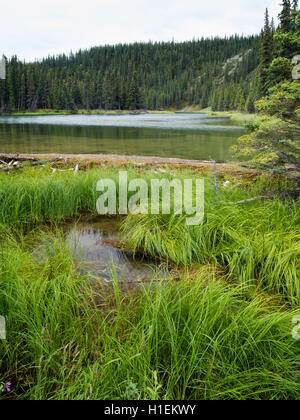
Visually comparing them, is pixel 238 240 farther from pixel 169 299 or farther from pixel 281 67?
pixel 281 67

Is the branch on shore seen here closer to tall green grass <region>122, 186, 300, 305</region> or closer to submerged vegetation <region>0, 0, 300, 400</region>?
submerged vegetation <region>0, 0, 300, 400</region>

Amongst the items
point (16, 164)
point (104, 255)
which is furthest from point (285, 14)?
point (104, 255)

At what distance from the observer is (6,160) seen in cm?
1066

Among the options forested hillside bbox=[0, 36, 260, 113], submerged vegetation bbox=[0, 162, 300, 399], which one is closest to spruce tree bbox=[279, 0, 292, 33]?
submerged vegetation bbox=[0, 162, 300, 399]

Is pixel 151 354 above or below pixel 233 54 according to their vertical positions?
below

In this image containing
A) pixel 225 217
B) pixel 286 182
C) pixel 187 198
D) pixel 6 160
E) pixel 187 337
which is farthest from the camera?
pixel 6 160

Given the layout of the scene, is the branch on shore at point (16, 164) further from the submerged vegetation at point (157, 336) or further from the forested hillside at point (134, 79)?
the forested hillside at point (134, 79)

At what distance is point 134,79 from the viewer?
355 feet

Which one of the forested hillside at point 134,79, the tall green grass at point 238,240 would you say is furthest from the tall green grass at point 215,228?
the forested hillside at point 134,79

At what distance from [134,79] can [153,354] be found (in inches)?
4690

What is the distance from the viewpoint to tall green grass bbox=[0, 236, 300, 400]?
1664 millimetres
